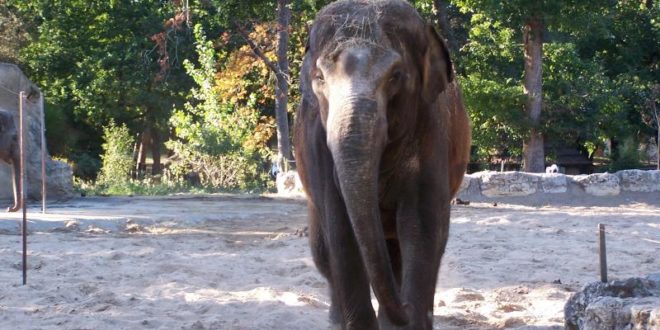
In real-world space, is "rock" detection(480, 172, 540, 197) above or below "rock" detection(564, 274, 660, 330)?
above

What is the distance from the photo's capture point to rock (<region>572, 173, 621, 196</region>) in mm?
18094

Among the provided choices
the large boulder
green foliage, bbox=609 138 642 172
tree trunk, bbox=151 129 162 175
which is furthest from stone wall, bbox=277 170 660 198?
tree trunk, bbox=151 129 162 175

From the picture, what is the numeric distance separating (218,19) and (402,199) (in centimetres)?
1865

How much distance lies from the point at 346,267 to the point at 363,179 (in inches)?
40.6

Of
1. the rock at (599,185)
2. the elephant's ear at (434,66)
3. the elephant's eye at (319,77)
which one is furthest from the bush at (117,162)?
the elephant's eye at (319,77)

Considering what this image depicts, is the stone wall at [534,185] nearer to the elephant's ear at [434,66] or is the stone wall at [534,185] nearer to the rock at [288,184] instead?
the rock at [288,184]

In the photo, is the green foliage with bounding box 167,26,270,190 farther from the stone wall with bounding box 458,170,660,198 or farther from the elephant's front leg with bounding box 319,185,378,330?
the elephant's front leg with bounding box 319,185,378,330

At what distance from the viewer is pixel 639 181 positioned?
18.4 meters

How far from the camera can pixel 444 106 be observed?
17.9 ft

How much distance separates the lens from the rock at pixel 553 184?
18000 millimetres

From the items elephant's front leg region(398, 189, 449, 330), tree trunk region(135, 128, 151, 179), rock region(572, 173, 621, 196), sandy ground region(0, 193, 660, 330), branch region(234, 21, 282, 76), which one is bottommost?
sandy ground region(0, 193, 660, 330)

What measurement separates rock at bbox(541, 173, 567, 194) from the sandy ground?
5.78 ft

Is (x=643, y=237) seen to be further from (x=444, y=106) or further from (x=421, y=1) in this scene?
(x=421, y=1)

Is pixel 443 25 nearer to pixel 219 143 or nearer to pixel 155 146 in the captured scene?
pixel 219 143
